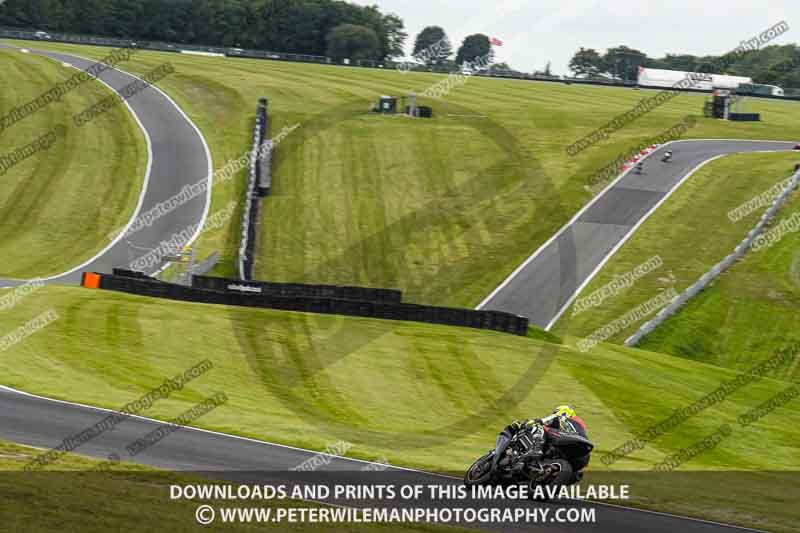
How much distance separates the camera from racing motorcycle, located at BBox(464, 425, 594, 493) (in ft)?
48.5

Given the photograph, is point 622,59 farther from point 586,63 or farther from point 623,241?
point 623,241

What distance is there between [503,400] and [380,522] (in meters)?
11.0

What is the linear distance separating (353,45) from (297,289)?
9022cm

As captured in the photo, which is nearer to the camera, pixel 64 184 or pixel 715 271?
pixel 715 271

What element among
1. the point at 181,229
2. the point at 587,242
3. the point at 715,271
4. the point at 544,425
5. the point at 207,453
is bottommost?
the point at 715,271

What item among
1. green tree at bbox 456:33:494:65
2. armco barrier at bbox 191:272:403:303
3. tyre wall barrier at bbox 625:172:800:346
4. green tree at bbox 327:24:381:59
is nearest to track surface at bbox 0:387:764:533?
armco barrier at bbox 191:272:403:303

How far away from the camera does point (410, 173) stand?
52.3 metres

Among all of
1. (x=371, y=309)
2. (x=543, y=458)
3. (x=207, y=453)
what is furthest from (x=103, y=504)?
A: (x=371, y=309)

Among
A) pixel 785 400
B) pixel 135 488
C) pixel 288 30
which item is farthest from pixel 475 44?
pixel 135 488

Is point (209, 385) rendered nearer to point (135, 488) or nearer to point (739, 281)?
point (135, 488)

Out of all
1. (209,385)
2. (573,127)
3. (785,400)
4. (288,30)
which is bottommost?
(785,400)

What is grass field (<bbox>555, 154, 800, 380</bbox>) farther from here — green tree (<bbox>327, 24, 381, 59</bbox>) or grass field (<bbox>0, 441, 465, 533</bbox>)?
green tree (<bbox>327, 24, 381, 59</bbox>)

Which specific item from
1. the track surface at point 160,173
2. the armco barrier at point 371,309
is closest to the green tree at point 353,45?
the track surface at point 160,173

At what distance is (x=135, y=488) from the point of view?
1362cm
